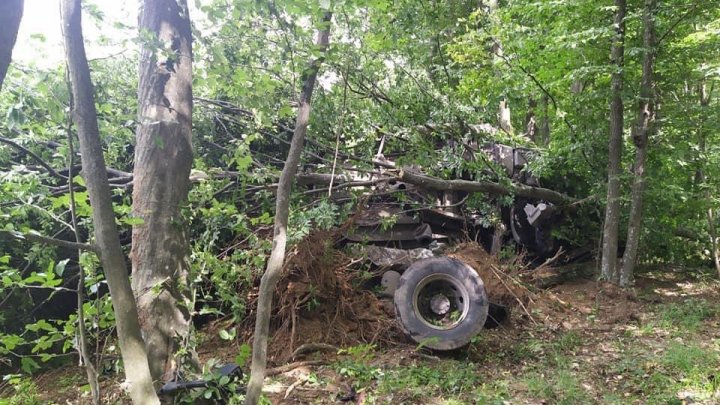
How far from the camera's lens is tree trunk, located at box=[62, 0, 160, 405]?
1841 mm

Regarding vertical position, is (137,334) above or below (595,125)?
below

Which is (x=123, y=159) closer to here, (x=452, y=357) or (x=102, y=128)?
(x=102, y=128)

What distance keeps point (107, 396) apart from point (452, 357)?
10.7ft

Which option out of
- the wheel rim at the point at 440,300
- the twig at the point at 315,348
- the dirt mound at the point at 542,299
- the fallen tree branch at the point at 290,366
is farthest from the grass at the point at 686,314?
the fallen tree branch at the point at 290,366

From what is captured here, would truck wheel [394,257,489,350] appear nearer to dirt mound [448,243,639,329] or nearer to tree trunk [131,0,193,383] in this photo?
dirt mound [448,243,639,329]

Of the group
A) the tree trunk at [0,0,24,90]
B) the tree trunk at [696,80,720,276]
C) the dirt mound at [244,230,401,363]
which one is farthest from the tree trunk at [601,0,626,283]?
the tree trunk at [0,0,24,90]

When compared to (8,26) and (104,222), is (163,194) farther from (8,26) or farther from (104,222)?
(8,26)

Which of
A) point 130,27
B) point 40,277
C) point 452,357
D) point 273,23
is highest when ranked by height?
point 273,23

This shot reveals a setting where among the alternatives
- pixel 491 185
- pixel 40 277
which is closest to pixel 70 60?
pixel 40 277

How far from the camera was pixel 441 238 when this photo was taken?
23.7 ft

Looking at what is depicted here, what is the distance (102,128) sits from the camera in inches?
94.0

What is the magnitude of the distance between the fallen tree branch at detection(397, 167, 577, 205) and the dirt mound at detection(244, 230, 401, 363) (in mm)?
1452

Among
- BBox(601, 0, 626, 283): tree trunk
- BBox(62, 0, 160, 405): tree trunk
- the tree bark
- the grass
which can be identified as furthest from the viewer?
BBox(601, 0, 626, 283): tree trunk

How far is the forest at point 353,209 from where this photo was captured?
8.18 feet
